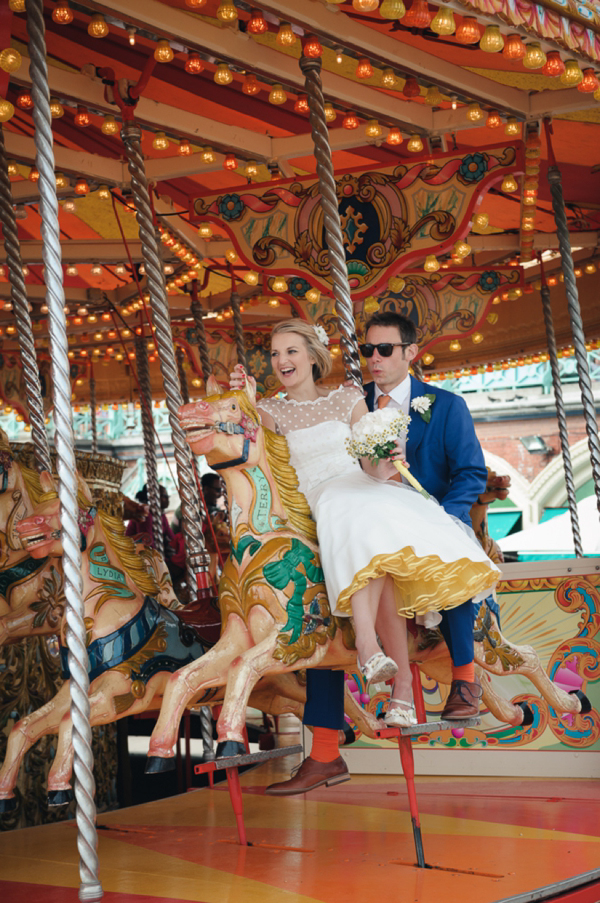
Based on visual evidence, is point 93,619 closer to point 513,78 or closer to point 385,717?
point 385,717

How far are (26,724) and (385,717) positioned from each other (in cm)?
130

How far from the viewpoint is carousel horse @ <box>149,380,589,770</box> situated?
11.0 feet

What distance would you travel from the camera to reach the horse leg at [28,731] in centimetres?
343

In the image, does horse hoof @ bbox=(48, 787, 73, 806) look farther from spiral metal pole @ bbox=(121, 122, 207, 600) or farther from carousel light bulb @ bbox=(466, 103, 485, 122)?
carousel light bulb @ bbox=(466, 103, 485, 122)

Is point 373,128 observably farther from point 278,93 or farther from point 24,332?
point 24,332

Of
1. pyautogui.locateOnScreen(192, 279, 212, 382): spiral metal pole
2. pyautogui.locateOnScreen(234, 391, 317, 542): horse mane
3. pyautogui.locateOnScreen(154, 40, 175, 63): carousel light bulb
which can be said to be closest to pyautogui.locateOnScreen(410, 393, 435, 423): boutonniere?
pyautogui.locateOnScreen(234, 391, 317, 542): horse mane

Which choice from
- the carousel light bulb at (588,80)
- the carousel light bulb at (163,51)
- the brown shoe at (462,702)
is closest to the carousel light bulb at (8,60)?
the carousel light bulb at (163,51)

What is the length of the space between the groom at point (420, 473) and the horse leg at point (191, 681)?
0.51m

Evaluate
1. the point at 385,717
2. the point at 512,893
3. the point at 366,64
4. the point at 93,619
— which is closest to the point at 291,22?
the point at 366,64

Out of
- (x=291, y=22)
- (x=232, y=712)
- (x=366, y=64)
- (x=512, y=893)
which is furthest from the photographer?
(x=366, y=64)

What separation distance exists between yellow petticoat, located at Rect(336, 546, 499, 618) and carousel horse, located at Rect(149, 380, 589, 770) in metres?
0.19

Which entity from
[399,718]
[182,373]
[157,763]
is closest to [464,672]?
[399,718]

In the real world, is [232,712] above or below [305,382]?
below

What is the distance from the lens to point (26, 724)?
354 centimetres
